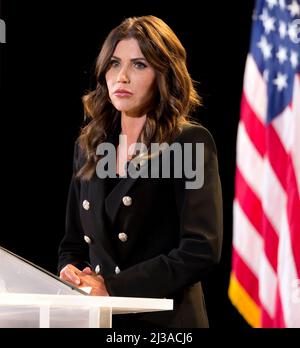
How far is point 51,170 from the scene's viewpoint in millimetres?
3236

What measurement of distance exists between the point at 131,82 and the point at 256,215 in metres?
1.07

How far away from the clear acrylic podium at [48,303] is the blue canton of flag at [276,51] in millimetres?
1717

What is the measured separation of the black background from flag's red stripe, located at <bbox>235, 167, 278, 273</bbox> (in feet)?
0.28

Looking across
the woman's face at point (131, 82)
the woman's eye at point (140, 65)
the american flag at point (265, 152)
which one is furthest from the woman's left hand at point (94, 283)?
the american flag at point (265, 152)

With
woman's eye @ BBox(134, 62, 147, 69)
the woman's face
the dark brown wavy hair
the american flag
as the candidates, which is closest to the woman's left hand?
the dark brown wavy hair

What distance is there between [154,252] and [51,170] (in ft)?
4.03

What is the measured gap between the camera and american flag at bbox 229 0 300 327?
3055 mm

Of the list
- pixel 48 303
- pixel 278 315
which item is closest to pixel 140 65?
pixel 48 303

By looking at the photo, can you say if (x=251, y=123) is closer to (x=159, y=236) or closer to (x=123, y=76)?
(x=123, y=76)

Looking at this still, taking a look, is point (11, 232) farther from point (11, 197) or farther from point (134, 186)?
point (134, 186)

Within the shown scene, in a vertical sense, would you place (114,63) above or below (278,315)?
above

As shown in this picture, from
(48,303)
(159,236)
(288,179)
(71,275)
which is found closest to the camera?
(48,303)

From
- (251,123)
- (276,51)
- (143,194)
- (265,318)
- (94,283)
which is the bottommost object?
(265,318)

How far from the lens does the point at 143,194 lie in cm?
213
